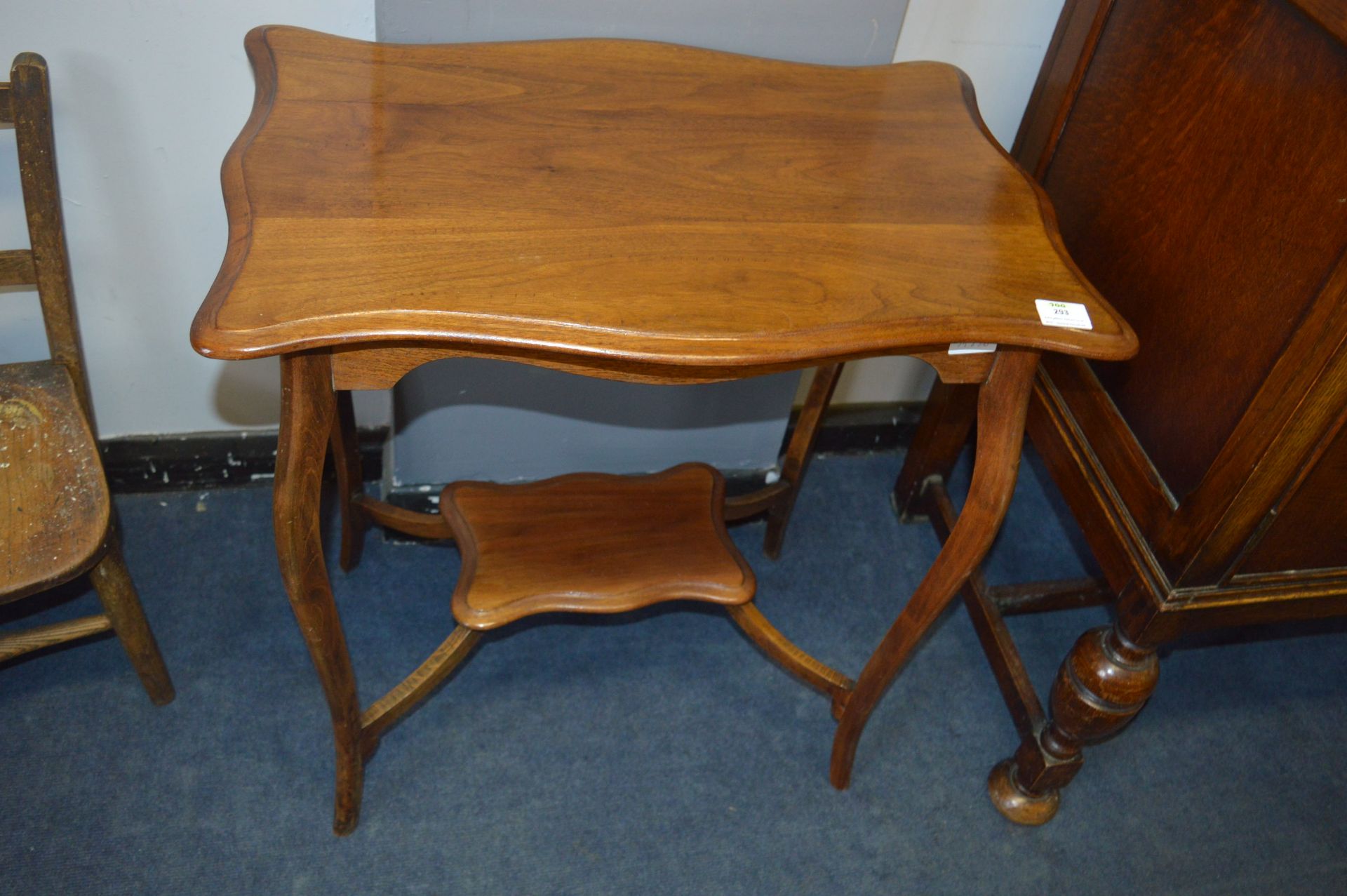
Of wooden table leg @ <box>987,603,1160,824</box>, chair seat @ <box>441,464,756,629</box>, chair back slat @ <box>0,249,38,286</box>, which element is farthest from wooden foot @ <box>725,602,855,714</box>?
chair back slat @ <box>0,249,38,286</box>

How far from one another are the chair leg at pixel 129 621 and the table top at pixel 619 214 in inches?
23.4

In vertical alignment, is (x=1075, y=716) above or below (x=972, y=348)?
below

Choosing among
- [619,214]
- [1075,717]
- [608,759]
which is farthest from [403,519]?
[1075,717]

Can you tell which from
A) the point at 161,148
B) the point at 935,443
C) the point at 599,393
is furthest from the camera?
the point at 935,443

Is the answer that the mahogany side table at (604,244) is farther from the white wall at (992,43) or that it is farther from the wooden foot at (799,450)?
the wooden foot at (799,450)

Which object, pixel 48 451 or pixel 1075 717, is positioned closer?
pixel 48 451

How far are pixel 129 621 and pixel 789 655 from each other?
0.94 meters

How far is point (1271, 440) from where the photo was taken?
1.14 meters

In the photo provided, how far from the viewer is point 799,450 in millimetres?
1816

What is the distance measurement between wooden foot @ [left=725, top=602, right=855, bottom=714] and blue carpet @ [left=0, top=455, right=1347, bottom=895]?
157 millimetres

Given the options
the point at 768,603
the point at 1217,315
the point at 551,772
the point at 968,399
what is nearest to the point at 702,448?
the point at 768,603

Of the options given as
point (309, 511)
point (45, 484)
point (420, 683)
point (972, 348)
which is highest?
point (972, 348)

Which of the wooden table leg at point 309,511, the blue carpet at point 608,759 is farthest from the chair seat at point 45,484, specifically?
the blue carpet at point 608,759

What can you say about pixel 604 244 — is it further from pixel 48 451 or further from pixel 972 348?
pixel 48 451
